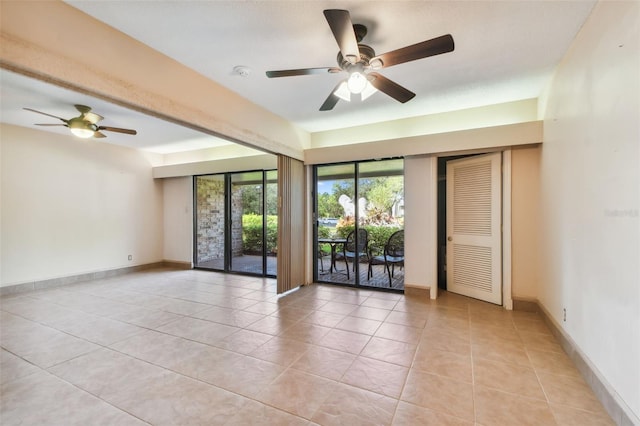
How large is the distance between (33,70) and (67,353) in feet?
8.22

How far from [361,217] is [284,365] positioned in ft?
10.1

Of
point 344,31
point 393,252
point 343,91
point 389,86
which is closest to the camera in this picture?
point 344,31

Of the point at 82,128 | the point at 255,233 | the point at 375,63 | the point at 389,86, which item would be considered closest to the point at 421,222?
the point at 389,86

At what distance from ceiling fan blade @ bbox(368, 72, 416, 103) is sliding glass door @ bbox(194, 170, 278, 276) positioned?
3.56m

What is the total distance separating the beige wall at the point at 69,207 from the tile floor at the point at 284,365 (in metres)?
0.99

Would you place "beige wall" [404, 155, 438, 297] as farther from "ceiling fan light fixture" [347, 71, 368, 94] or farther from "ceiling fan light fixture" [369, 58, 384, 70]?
"ceiling fan light fixture" [369, 58, 384, 70]

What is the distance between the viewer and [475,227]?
4.18 metres

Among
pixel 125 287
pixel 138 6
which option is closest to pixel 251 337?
pixel 138 6

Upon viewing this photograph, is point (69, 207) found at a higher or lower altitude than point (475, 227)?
higher

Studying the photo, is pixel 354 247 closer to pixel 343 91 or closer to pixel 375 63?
pixel 343 91

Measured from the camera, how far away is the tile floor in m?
1.87

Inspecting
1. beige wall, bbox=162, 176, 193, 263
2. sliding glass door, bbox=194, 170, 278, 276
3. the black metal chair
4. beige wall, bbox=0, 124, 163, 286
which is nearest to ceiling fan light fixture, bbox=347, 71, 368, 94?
the black metal chair

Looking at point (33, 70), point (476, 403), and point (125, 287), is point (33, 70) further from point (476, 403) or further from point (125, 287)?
point (125, 287)

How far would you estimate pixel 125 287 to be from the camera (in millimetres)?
5012
